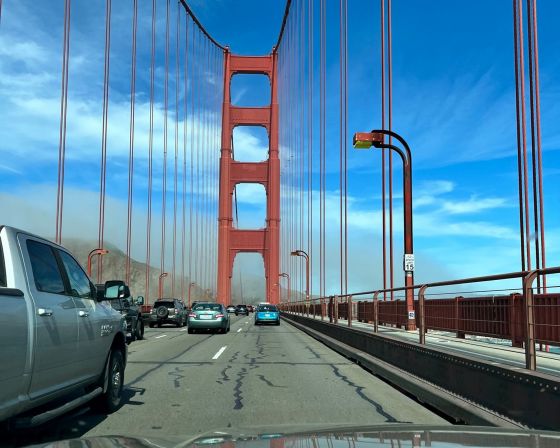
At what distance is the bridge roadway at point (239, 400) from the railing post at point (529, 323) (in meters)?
1.24

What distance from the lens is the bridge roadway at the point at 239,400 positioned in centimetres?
546

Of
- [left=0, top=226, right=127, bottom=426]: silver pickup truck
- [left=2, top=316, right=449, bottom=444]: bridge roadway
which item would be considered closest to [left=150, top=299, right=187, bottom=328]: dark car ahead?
[left=2, top=316, right=449, bottom=444]: bridge roadway

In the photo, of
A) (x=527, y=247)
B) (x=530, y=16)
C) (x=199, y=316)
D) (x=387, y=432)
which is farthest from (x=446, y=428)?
(x=199, y=316)

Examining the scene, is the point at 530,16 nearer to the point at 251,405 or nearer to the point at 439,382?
the point at 439,382

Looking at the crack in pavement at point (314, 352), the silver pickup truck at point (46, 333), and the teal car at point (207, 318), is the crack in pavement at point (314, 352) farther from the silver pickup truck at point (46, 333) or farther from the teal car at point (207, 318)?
the silver pickup truck at point (46, 333)

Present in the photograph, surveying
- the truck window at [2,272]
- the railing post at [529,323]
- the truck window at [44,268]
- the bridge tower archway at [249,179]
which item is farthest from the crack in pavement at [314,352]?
the bridge tower archway at [249,179]

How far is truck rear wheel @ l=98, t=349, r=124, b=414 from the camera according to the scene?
19.8ft

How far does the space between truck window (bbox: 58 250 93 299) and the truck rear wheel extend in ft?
3.15

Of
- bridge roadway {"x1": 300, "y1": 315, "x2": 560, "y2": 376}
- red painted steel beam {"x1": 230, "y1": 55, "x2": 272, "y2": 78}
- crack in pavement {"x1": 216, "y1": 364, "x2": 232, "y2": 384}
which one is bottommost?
crack in pavement {"x1": 216, "y1": 364, "x2": 232, "y2": 384}

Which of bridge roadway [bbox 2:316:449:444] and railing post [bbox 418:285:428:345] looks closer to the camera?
bridge roadway [bbox 2:316:449:444]

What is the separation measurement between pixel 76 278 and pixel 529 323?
13.7ft

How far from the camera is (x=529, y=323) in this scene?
4.88 metres

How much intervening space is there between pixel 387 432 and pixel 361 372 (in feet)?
21.8

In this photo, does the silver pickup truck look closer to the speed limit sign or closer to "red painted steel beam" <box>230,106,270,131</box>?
the speed limit sign
